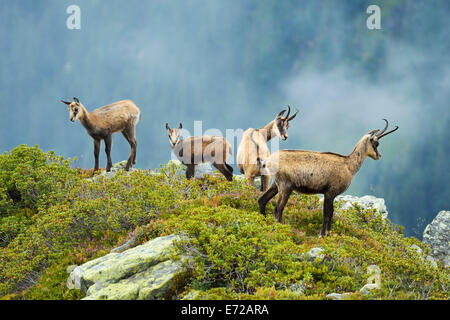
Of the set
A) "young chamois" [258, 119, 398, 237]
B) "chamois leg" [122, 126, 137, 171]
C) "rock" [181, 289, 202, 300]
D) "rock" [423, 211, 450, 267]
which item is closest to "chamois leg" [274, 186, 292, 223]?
"young chamois" [258, 119, 398, 237]

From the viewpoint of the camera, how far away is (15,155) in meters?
15.4

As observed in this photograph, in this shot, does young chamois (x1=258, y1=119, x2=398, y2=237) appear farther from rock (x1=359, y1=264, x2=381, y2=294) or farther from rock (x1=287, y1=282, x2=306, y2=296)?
rock (x1=287, y1=282, x2=306, y2=296)

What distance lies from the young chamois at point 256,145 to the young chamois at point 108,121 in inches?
239

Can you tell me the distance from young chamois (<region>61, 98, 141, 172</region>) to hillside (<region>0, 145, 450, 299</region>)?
182 cm

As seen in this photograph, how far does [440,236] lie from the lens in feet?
60.1

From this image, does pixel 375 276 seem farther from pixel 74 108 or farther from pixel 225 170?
pixel 74 108

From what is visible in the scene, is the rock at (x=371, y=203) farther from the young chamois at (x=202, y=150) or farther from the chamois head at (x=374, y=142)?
the chamois head at (x=374, y=142)

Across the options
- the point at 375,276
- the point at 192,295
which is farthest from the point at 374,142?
the point at 192,295

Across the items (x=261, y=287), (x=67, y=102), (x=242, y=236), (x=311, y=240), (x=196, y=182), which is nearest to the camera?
(x=261, y=287)

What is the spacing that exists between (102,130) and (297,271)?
38.5 feet

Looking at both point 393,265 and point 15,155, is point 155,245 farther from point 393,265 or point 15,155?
point 15,155

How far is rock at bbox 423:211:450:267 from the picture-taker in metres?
18.0

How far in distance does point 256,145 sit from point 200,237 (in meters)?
6.18

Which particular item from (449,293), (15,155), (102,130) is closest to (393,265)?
(449,293)
